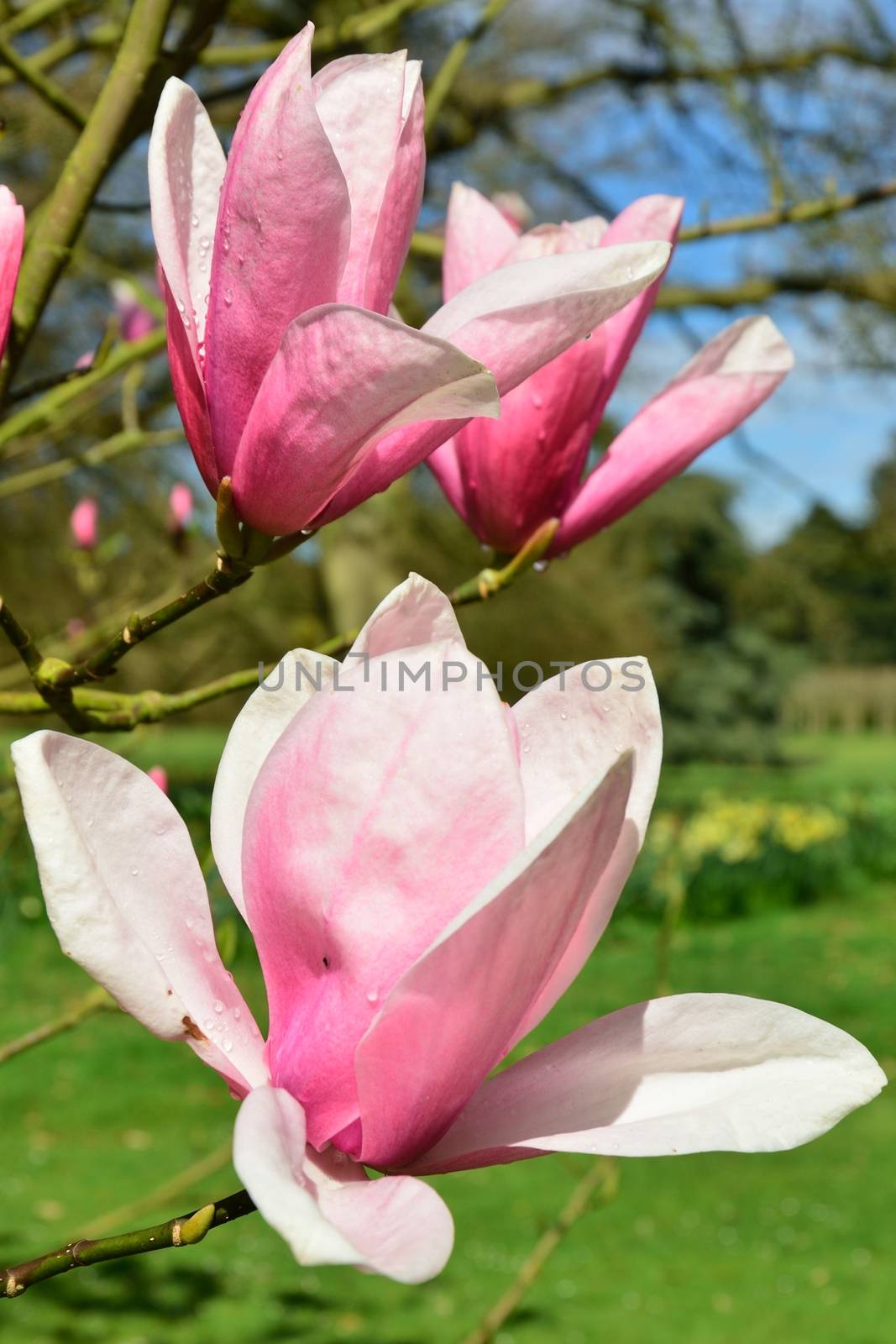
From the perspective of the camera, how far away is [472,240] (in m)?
0.85

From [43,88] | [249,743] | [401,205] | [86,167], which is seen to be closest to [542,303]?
[401,205]

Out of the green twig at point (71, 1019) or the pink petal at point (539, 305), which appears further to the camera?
the green twig at point (71, 1019)

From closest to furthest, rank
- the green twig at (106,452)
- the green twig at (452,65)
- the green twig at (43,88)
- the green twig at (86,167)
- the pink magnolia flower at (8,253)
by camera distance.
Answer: the pink magnolia flower at (8,253)
the green twig at (86,167)
the green twig at (43,88)
the green twig at (452,65)
the green twig at (106,452)

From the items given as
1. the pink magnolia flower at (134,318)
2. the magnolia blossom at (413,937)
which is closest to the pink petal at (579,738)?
the magnolia blossom at (413,937)

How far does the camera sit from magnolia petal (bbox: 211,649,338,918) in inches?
22.4

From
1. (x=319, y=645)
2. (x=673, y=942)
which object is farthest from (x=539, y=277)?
(x=673, y=942)

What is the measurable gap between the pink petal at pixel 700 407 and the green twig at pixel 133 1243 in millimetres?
557

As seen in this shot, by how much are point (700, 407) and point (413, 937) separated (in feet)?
1.69

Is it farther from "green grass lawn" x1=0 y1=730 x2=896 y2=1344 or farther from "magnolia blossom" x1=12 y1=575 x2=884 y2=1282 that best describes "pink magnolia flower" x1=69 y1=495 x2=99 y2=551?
"magnolia blossom" x1=12 y1=575 x2=884 y2=1282

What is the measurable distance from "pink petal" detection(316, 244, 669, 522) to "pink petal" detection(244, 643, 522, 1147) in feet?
0.39

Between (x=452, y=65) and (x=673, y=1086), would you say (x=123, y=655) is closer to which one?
(x=673, y=1086)

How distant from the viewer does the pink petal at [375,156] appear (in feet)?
1.85

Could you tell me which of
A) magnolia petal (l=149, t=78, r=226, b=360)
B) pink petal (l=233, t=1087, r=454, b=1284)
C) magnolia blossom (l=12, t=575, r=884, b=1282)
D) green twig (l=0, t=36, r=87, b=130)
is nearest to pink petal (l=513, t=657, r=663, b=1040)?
magnolia blossom (l=12, t=575, r=884, b=1282)

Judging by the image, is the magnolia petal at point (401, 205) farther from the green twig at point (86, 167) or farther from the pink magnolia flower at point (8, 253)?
the green twig at point (86, 167)
